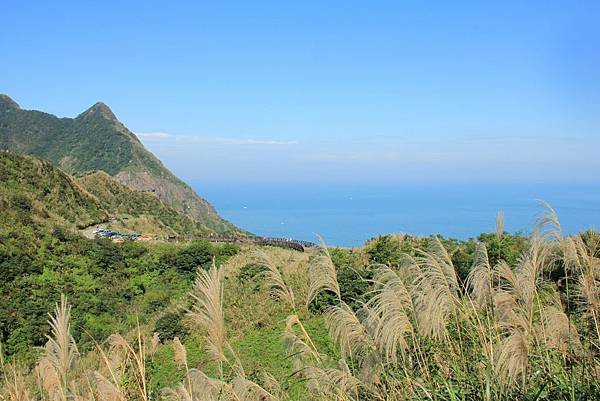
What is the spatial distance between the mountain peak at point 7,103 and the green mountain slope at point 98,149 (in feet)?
0.71

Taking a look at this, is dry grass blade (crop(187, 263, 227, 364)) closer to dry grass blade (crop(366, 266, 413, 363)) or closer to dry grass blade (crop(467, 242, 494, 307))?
dry grass blade (crop(366, 266, 413, 363))

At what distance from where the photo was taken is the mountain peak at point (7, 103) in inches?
4363

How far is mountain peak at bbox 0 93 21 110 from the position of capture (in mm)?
110812

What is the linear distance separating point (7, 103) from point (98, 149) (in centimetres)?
3883

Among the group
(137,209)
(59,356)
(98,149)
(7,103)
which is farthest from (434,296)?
(7,103)

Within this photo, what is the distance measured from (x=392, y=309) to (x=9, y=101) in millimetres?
128084

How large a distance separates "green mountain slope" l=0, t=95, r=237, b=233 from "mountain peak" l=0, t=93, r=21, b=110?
0.71 ft

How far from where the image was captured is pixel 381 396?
11.1ft

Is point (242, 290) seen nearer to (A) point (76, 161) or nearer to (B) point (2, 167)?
(B) point (2, 167)

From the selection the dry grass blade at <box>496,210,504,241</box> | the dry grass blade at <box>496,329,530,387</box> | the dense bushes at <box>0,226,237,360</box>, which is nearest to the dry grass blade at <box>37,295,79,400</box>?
the dry grass blade at <box>496,329,530,387</box>

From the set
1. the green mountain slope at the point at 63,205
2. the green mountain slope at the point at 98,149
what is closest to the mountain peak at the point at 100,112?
the green mountain slope at the point at 98,149

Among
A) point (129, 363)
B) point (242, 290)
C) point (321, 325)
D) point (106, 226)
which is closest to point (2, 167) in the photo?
point (106, 226)

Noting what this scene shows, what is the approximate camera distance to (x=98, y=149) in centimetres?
8794

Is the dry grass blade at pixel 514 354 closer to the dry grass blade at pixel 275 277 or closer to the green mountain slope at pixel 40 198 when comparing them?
the dry grass blade at pixel 275 277
